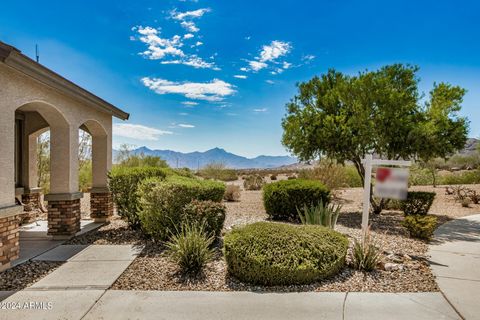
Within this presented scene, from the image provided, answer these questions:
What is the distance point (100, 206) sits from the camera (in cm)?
1026

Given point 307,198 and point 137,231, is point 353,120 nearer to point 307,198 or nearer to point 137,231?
point 307,198

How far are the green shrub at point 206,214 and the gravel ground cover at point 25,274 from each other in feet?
8.79

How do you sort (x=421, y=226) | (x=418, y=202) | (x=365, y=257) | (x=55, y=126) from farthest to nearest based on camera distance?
(x=418, y=202) → (x=55, y=126) → (x=421, y=226) → (x=365, y=257)

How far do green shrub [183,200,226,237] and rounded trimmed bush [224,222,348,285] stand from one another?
1216mm

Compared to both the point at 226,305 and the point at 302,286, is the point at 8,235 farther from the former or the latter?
the point at 302,286

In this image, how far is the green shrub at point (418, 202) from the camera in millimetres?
10391

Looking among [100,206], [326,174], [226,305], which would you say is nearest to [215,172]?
[326,174]

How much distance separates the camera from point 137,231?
28.0ft

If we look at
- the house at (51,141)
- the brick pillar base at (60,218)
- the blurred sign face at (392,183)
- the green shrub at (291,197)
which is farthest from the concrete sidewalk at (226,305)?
the green shrub at (291,197)

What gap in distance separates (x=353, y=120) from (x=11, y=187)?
9333 millimetres

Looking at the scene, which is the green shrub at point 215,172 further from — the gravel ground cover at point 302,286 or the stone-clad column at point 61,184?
the gravel ground cover at point 302,286

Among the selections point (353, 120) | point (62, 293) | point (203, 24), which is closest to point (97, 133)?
point (203, 24)

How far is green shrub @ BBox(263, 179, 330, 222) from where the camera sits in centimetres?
1011

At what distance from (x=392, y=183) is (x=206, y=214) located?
372 centimetres
